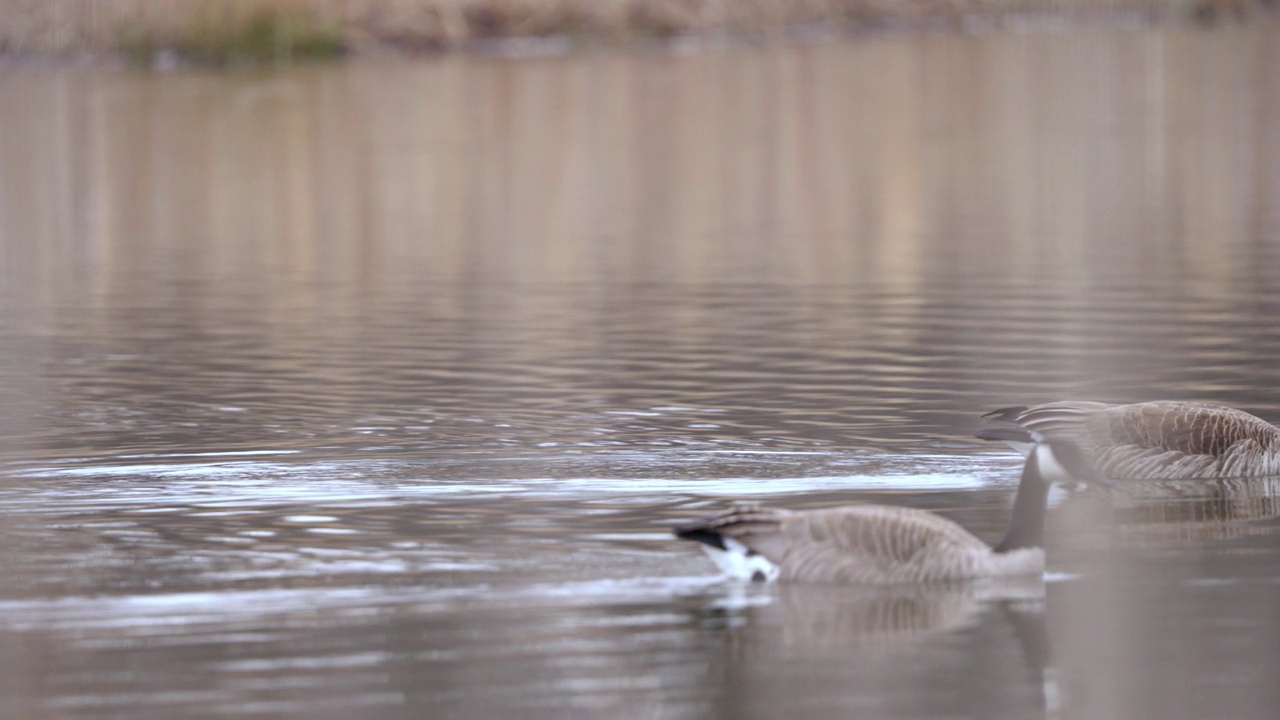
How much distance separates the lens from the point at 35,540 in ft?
35.8

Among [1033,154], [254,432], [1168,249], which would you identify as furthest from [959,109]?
[254,432]

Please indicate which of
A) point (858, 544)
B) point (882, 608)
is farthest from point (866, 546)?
point (882, 608)

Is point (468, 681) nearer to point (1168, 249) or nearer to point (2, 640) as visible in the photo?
point (2, 640)

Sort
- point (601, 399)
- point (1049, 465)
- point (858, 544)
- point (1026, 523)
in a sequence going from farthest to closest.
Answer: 1. point (601, 399)
2. point (1049, 465)
3. point (1026, 523)
4. point (858, 544)

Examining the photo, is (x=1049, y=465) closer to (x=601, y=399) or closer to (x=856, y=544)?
(x=856, y=544)

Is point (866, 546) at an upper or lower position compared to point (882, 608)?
upper

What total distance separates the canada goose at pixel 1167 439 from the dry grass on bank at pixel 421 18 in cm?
3865

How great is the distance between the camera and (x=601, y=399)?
49.1ft

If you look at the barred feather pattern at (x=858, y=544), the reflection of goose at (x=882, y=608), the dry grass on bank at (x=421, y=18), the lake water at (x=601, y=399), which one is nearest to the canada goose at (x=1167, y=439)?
the lake water at (x=601, y=399)

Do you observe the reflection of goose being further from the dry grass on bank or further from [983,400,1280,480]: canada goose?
the dry grass on bank

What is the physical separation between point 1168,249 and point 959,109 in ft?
55.3

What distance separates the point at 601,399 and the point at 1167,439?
423 centimetres

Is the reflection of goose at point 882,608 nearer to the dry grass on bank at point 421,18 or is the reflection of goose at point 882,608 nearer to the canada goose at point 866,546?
the canada goose at point 866,546

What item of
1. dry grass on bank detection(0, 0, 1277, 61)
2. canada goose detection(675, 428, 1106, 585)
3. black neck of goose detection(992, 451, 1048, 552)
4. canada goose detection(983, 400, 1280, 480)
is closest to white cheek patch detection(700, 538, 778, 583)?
canada goose detection(675, 428, 1106, 585)
